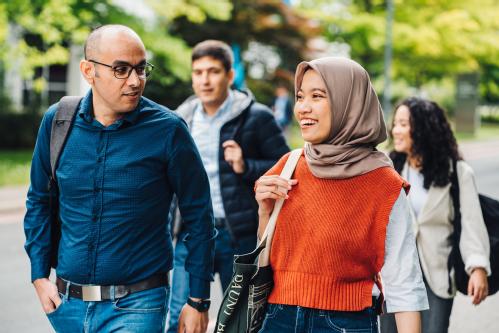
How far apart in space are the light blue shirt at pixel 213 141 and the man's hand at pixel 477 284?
1.55 meters

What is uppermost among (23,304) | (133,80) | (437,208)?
(133,80)

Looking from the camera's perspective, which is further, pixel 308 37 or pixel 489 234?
pixel 308 37

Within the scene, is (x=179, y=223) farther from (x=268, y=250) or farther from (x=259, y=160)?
(x=268, y=250)

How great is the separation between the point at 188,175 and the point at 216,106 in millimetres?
1668

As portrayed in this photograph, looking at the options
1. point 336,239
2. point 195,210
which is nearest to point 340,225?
point 336,239

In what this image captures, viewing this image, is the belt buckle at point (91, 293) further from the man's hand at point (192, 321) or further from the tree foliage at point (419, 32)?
the tree foliage at point (419, 32)

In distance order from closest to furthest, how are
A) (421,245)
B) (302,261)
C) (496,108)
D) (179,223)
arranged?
(302,261) < (421,245) < (179,223) < (496,108)

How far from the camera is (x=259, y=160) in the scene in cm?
438

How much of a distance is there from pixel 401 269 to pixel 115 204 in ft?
3.79

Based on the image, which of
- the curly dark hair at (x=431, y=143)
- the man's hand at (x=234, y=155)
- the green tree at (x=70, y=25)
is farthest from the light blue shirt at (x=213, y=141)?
the green tree at (x=70, y=25)

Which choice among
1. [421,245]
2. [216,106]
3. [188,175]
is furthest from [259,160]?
[188,175]

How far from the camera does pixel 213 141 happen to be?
14.4ft

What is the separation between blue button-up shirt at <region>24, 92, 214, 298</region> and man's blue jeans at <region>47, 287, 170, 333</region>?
3.5 inches

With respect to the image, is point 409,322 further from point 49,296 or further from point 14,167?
point 14,167
